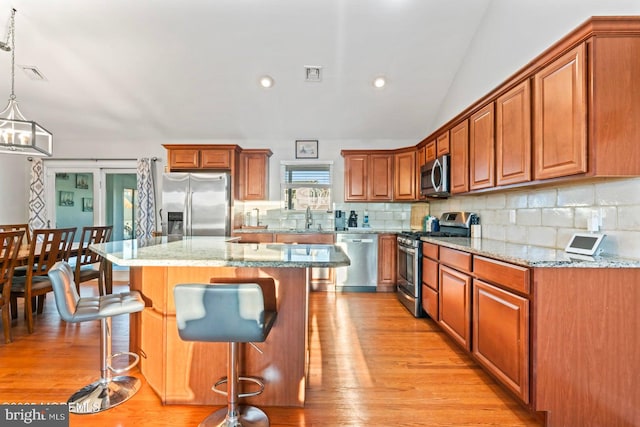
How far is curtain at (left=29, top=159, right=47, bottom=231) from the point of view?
506 centimetres

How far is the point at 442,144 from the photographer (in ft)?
12.2

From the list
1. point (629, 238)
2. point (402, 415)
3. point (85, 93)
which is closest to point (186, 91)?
point (85, 93)

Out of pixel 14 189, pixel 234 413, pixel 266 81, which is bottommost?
pixel 234 413

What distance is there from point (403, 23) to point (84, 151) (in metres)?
5.43

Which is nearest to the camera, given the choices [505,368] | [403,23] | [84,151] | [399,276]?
[505,368]

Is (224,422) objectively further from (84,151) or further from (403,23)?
(84,151)

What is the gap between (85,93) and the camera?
4.41 meters

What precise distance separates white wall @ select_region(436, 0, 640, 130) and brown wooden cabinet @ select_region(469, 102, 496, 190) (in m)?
0.51

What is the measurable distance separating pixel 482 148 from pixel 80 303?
10.9 ft

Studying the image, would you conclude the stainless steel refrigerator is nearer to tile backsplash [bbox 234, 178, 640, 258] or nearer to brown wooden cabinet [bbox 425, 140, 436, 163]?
brown wooden cabinet [bbox 425, 140, 436, 163]

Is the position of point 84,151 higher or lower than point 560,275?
higher

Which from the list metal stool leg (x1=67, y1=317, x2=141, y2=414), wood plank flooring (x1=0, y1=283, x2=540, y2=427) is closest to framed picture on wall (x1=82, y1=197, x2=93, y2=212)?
wood plank flooring (x1=0, y1=283, x2=540, y2=427)

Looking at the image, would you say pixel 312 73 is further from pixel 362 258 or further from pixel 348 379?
pixel 348 379

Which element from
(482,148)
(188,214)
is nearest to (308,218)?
(188,214)
